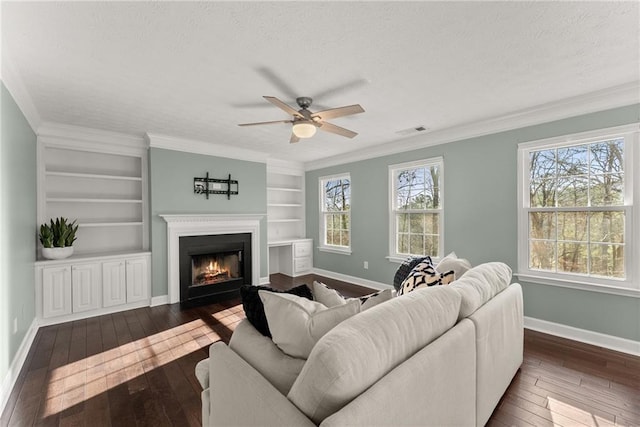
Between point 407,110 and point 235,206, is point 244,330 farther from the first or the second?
point 235,206

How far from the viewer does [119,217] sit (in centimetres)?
434

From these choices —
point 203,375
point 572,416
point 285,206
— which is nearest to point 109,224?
point 285,206

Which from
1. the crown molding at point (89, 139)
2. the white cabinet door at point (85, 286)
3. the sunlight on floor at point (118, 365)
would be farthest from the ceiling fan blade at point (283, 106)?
the white cabinet door at point (85, 286)

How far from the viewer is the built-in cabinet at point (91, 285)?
3430 millimetres

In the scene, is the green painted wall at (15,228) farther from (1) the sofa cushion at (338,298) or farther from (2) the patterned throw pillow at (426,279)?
(2) the patterned throw pillow at (426,279)

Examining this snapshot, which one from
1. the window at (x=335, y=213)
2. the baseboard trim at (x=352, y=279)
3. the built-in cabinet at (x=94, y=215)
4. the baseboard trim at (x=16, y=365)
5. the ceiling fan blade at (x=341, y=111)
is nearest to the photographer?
the baseboard trim at (x=16, y=365)

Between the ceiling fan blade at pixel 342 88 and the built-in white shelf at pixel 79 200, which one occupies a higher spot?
the ceiling fan blade at pixel 342 88

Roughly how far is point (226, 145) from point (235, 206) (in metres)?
1.05

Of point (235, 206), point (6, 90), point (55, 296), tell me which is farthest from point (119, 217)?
point (6, 90)

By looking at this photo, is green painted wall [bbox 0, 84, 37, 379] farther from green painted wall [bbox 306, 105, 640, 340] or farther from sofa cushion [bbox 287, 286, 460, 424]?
green painted wall [bbox 306, 105, 640, 340]

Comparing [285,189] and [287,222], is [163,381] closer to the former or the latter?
[285,189]

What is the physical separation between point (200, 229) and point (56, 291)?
1.81m

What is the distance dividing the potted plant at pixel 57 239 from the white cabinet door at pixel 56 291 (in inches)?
6.8

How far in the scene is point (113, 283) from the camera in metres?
3.87
